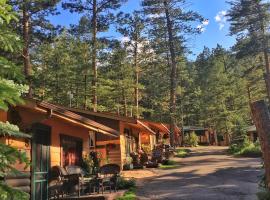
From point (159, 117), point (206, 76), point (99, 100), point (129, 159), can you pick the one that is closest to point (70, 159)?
point (129, 159)

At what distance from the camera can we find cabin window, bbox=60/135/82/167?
1598 cm

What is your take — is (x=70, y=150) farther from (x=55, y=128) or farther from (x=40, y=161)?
(x=40, y=161)

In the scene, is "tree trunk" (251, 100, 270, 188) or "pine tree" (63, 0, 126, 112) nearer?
"tree trunk" (251, 100, 270, 188)

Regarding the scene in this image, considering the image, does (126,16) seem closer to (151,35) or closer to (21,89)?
(151,35)

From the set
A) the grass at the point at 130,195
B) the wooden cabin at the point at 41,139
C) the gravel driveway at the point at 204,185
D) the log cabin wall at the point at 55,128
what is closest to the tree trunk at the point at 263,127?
the wooden cabin at the point at 41,139

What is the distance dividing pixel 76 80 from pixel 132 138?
1151 cm

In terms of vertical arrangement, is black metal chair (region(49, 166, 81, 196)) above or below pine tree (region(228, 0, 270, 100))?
below

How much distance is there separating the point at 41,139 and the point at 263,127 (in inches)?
283

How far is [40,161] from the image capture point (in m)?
13.1

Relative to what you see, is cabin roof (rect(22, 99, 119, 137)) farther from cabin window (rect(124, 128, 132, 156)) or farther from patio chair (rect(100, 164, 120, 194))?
cabin window (rect(124, 128, 132, 156))

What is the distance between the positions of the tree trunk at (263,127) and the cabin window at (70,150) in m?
8.46

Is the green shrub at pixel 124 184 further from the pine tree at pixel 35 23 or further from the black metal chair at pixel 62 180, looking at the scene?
the pine tree at pixel 35 23

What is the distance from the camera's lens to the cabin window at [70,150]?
52.4 feet

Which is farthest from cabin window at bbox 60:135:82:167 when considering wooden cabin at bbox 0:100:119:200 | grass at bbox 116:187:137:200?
grass at bbox 116:187:137:200
